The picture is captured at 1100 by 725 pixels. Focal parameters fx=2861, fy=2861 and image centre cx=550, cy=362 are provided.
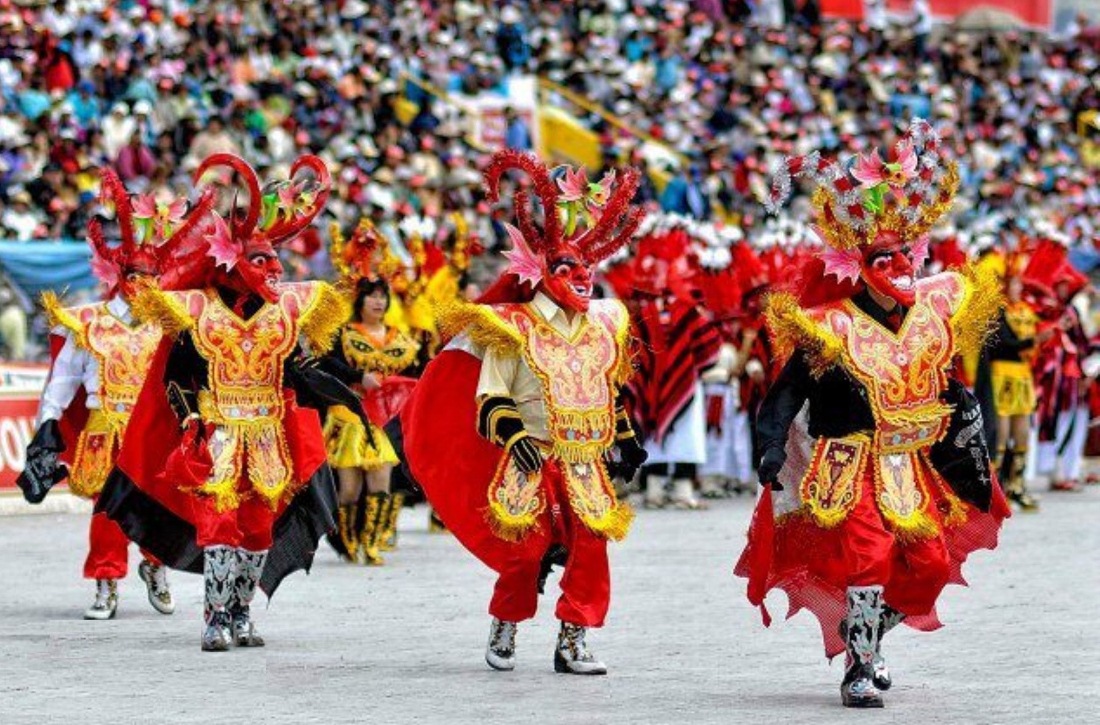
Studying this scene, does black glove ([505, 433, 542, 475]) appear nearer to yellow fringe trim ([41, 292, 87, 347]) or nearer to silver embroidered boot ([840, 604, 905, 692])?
silver embroidered boot ([840, 604, 905, 692])

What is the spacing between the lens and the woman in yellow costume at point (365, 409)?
667 inches

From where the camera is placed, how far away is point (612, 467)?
11898 millimetres

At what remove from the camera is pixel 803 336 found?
10.9 m

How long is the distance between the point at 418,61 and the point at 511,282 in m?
21.3

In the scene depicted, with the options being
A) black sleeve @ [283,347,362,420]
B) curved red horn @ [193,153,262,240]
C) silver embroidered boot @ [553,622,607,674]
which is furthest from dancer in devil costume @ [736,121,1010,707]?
curved red horn @ [193,153,262,240]

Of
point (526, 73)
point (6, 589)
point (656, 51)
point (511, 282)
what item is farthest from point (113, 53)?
point (511, 282)

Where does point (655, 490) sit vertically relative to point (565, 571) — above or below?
below

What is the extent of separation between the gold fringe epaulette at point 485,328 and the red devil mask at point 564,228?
0.75 ft

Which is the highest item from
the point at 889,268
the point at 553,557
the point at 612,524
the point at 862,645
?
the point at 889,268

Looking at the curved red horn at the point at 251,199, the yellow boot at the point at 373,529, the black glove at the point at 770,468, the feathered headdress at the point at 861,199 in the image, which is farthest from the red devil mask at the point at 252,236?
the yellow boot at the point at 373,529

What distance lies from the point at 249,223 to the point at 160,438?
113cm

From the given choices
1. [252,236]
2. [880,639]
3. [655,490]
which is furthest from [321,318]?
[655,490]

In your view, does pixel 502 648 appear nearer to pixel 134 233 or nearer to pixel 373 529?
pixel 134 233

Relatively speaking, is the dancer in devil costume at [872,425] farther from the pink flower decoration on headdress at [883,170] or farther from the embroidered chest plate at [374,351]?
the embroidered chest plate at [374,351]
